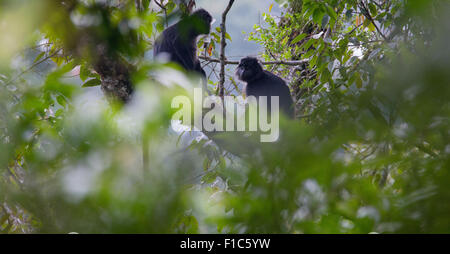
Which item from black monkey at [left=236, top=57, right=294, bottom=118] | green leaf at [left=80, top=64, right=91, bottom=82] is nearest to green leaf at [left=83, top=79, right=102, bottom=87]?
green leaf at [left=80, top=64, right=91, bottom=82]

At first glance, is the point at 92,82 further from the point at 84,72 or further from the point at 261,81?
the point at 261,81

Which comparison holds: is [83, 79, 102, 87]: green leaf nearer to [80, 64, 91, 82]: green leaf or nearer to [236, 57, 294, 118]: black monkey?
[80, 64, 91, 82]: green leaf

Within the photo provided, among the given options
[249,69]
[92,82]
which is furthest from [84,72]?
[249,69]

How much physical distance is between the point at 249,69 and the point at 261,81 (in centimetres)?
16

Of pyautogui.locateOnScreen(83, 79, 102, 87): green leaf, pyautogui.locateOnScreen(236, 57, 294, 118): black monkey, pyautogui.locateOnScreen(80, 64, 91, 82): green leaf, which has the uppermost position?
pyautogui.locateOnScreen(236, 57, 294, 118): black monkey

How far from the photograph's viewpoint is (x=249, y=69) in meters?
2.54

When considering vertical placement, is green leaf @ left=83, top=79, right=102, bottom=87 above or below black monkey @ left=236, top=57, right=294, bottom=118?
below

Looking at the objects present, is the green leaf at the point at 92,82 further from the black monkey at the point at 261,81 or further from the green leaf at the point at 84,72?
the black monkey at the point at 261,81

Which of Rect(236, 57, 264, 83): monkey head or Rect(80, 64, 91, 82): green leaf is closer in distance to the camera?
Rect(80, 64, 91, 82): green leaf

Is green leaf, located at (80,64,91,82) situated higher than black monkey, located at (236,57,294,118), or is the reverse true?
black monkey, located at (236,57,294,118)

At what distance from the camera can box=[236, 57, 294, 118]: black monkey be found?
254 cm

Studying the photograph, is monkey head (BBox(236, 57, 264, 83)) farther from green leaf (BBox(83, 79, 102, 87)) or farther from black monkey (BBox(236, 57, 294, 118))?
green leaf (BBox(83, 79, 102, 87))
